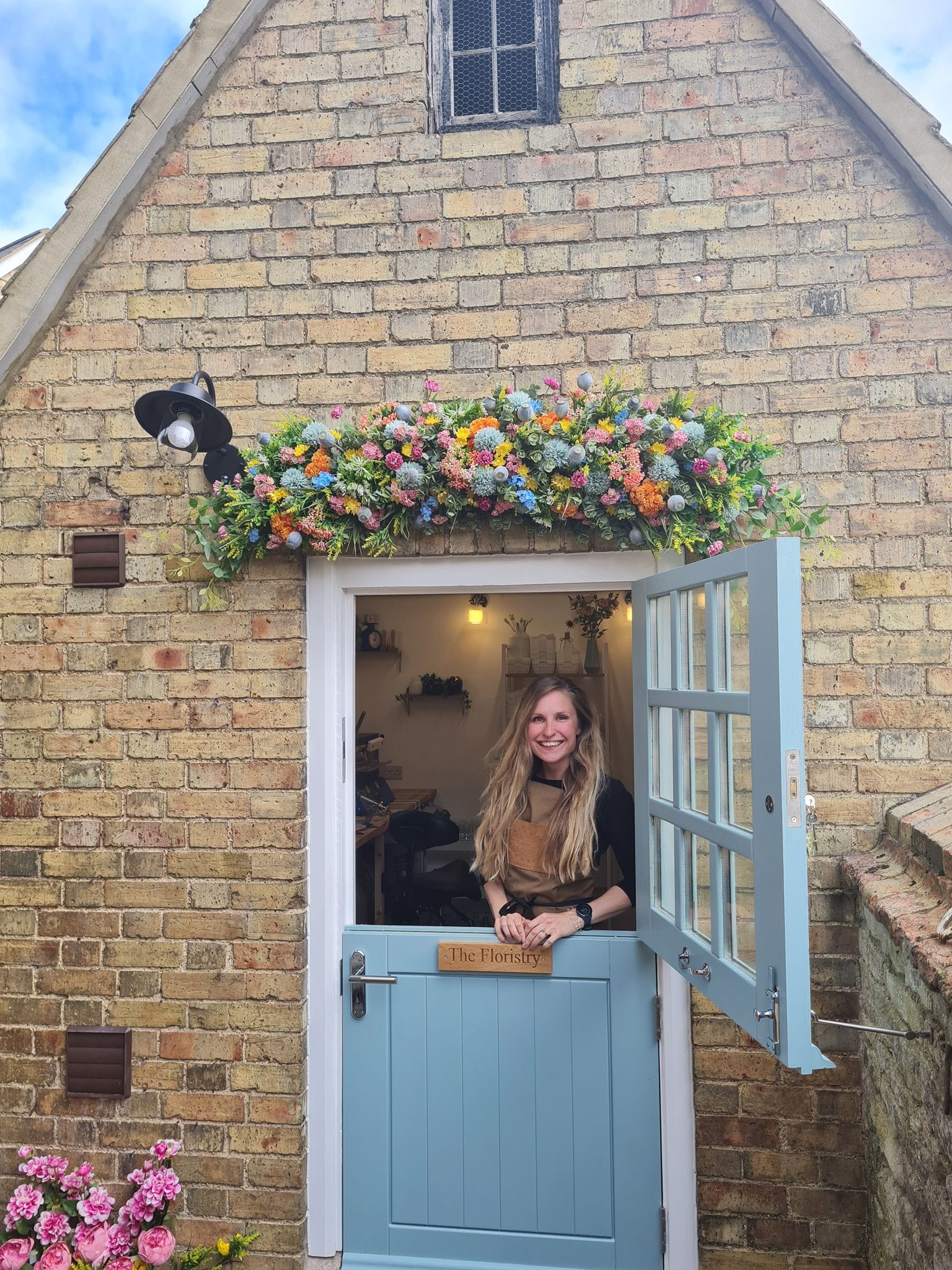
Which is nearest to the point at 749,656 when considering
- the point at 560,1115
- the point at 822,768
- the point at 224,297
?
the point at 822,768

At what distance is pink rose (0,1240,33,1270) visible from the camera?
9.03ft

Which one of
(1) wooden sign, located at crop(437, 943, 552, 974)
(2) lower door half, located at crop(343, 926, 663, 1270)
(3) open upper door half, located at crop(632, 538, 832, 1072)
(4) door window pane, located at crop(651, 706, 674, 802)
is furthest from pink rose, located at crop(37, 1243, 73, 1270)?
(4) door window pane, located at crop(651, 706, 674, 802)

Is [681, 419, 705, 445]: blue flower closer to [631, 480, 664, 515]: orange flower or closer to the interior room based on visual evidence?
[631, 480, 664, 515]: orange flower

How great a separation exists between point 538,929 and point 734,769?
3.10ft

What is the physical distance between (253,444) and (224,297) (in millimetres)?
534

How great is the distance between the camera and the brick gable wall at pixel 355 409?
9.04 feet

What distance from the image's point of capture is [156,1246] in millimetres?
2730

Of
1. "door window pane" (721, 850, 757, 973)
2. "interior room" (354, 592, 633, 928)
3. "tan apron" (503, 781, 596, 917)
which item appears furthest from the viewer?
"interior room" (354, 592, 633, 928)

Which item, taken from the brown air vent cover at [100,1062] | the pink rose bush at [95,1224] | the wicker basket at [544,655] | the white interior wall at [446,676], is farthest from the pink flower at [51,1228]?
the wicker basket at [544,655]

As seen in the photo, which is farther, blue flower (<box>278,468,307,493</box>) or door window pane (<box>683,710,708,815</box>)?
blue flower (<box>278,468,307,493</box>)

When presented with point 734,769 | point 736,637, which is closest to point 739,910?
point 734,769

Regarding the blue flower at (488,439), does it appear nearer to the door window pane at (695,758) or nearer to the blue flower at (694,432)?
the blue flower at (694,432)

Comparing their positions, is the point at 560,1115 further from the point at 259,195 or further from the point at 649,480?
the point at 259,195

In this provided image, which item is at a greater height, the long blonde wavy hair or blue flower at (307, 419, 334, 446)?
blue flower at (307, 419, 334, 446)
